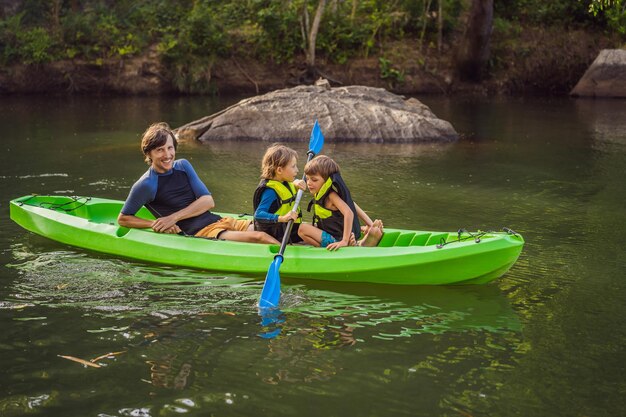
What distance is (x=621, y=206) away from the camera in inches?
350

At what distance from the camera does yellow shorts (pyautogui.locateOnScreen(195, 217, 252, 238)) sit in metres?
6.80

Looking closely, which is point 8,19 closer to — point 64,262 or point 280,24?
point 280,24

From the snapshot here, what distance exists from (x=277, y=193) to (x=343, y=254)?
0.71m

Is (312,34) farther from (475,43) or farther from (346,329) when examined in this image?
(346,329)

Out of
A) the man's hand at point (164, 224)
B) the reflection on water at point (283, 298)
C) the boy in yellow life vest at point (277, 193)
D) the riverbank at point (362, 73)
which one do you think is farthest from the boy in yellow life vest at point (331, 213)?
the riverbank at point (362, 73)

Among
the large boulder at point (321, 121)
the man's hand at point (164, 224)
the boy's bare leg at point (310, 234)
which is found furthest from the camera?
the large boulder at point (321, 121)

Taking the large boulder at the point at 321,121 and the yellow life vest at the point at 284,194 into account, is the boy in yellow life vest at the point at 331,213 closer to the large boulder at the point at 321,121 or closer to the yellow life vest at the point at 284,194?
the yellow life vest at the point at 284,194

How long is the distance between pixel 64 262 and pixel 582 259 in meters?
3.95

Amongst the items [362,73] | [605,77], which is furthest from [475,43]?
[605,77]

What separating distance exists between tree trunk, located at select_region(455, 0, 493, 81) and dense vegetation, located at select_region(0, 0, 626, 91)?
0.85 metres

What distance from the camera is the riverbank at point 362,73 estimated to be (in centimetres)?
1977

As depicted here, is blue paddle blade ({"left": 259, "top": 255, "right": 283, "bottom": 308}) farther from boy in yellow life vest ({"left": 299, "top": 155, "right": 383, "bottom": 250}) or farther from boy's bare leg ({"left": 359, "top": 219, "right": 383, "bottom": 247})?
boy's bare leg ({"left": 359, "top": 219, "right": 383, "bottom": 247})

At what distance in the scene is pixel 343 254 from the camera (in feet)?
20.4

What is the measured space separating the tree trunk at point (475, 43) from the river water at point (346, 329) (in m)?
9.49
